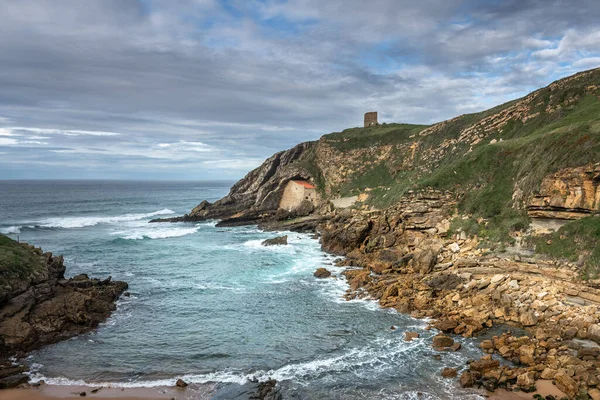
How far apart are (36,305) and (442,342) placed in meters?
21.5

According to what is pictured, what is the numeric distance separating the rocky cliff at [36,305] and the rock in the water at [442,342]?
18.2 meters

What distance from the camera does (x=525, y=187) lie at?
29.0 metres

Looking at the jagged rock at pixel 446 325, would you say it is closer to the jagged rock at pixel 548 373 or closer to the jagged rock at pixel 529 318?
the jagged rock at pixel 529 318

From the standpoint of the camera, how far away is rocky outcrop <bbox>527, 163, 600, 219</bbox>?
78.4 feet

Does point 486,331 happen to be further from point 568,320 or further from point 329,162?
point 329,162

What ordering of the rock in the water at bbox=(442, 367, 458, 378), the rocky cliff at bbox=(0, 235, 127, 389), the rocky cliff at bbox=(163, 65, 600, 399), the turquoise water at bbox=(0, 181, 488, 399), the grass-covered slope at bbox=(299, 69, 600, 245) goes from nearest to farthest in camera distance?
the rock in the water at bbox=(442, 367, 458, 378)
the turquoise water at bbox=(0, 181, 488, 399)
the rocky cliff at bbox=(163, 65, 600, 399)
the rocky cliff at bbox=(0, 235, 127, 389)
the grass-covered slope at bbox=(299, 69, 600, 245)

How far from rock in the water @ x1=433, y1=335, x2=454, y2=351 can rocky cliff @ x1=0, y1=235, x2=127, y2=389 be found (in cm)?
1818

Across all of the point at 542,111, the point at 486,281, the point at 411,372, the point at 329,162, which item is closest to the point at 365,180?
the point at 329,162

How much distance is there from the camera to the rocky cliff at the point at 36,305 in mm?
19438

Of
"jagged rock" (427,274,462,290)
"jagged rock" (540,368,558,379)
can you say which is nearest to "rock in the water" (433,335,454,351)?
"jagged rock" (540,368,558,379)

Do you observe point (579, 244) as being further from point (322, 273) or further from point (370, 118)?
point (370, 118)

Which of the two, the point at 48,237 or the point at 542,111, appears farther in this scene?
the point at 48,237

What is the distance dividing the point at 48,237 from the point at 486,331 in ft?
176

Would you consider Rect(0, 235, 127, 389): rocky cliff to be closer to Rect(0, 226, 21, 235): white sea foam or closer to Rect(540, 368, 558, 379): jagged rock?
Rect(540, 368, 558, 379): jagged rock
